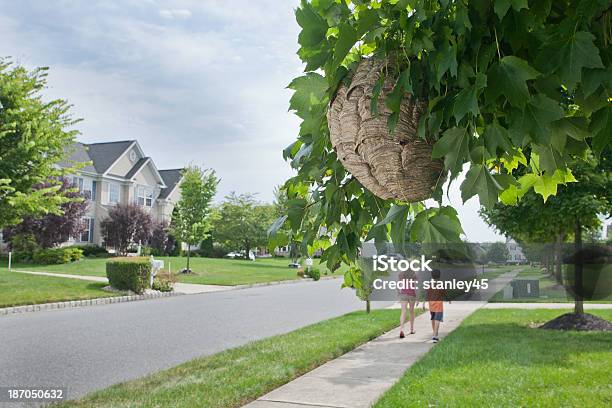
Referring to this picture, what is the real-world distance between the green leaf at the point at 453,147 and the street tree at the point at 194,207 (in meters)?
34.5

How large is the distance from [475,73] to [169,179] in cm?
5640

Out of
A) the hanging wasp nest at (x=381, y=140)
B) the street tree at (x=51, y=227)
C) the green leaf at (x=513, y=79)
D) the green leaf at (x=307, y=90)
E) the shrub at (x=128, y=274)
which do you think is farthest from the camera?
the street tree at (x=51, y=227)

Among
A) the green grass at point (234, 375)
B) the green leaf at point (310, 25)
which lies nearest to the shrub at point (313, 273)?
the green grass at point (234, 375)

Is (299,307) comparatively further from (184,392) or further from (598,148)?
(598,148)

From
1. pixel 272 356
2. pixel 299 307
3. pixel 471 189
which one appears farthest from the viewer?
pixel 299 307

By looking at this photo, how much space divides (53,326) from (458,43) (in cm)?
1390

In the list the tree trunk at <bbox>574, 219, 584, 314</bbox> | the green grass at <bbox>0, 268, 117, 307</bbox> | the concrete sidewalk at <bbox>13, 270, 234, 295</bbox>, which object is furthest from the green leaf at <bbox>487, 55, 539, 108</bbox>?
the concrete sidewalk at <bbox>13, 270, 234, 295</bbox>

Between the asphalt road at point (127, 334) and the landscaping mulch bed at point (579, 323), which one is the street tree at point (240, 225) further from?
the landscaping mulch bed at point (579, 323)

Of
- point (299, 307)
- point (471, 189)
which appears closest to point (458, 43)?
point (471, 189)

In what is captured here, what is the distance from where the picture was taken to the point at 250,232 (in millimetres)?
→ 56875

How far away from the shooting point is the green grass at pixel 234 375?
6234 millimetres

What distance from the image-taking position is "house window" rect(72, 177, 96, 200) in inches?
1667

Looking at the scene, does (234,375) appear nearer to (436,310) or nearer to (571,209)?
(436,310)

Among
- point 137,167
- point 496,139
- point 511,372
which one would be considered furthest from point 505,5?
point 137,167
